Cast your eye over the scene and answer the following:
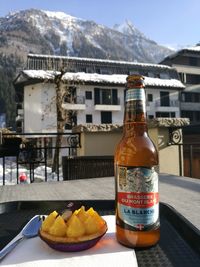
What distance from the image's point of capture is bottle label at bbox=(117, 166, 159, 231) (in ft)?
2.33

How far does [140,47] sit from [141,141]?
569ft

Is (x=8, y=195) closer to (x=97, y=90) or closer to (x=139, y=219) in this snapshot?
(x=139, y=219)

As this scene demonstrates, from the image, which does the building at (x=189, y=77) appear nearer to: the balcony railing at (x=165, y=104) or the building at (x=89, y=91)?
the balcony railing at (x=165, y=104)

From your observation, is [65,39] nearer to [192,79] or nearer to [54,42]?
[54,42]

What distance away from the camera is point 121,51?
130000 mm

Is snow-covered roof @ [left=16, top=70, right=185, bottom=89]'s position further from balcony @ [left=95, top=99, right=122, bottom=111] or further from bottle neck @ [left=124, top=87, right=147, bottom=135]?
bottle neck @ [left=124, top=87, right=147, bottom=135]

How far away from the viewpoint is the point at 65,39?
5128 inches

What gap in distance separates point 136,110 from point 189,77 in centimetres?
3296

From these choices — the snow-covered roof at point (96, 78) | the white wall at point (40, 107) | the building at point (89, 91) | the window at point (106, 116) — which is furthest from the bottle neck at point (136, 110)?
the window at point (106, 116)

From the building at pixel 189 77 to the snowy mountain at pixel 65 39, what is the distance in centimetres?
4900

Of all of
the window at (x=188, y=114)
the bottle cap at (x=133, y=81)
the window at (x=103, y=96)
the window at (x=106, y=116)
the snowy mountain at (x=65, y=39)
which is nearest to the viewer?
the bottle cap at (x=133, y=81)

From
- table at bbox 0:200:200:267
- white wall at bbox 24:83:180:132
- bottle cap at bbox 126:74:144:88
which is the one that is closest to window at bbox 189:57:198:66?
white wall at bbox 24:83:180:132

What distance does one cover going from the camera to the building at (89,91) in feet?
78.6

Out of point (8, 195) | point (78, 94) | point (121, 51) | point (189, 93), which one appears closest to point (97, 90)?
point (78, 94)
